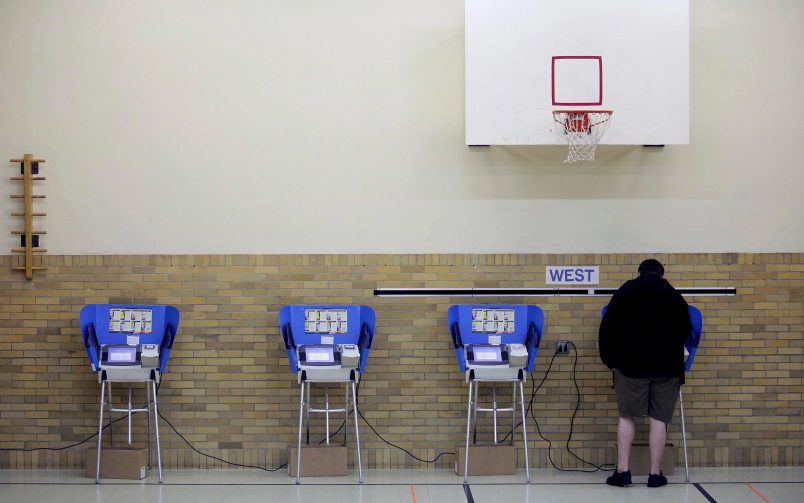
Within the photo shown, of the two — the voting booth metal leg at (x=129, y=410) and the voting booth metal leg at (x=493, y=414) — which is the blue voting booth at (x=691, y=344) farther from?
the voting booth metal leg at (x=129, y=410)

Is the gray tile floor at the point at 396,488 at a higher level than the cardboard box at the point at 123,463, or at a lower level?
lower

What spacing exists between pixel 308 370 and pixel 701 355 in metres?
3.02

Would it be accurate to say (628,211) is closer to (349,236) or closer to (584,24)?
(584,24)

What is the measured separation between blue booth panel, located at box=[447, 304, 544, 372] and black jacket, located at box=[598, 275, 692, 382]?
0.67 meters

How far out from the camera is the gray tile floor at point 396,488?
5.89 m

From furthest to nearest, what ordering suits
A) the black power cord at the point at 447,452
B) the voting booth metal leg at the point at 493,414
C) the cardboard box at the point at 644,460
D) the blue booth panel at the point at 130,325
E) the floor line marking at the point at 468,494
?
the black power cord at the point at 447,452
the cardboard box at the point at 644,460
the blue booth panel at the point at 130,325
the voting booth metal leg at the point at 493,414
the floor line marking at the point at 468,494

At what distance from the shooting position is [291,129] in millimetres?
6676

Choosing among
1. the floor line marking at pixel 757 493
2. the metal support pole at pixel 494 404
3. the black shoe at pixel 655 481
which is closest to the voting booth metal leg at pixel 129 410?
the metal support pole at pixel 494 404

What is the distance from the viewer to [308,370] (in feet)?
20.1

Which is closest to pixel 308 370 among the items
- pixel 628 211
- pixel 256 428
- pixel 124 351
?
pixel 256 428

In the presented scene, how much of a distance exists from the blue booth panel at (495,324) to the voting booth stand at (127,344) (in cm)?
207

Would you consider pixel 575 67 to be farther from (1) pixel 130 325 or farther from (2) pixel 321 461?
(1) pixel 130 325

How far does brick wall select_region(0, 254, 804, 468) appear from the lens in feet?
21.8

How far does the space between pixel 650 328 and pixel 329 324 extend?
228 centimetres
